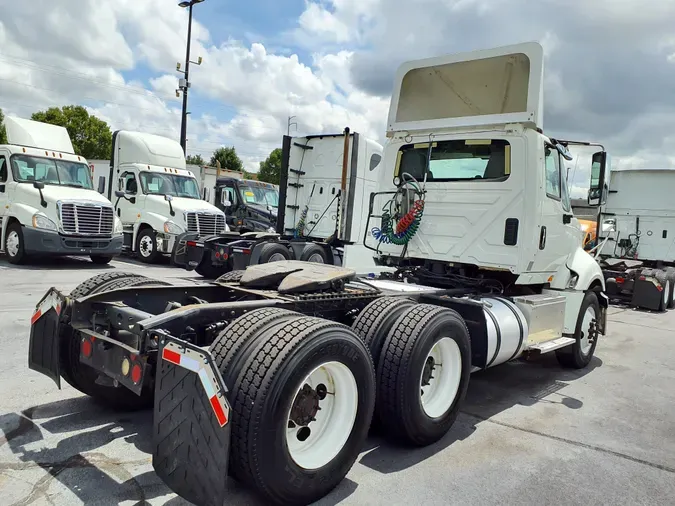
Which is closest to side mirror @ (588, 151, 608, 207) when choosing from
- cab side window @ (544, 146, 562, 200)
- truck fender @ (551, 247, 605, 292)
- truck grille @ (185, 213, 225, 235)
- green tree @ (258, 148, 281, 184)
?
cab side window @ (544, 146, 562, 200)

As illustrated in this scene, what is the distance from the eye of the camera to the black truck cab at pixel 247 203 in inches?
675

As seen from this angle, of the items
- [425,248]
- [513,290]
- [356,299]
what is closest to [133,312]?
[356,299]

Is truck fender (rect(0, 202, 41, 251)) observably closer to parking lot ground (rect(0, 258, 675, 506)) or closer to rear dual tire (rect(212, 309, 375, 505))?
parking lot ground (rect(0, 258, 675, 506))

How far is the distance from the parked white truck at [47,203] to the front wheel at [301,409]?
10.7m

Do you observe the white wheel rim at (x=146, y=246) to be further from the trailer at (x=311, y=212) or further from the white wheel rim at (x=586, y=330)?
the white wheel rim at (x=586, y=330)

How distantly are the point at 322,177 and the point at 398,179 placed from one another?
20.7 feet

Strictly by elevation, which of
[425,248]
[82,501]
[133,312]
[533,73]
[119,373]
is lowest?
[82,501]

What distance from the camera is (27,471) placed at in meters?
→ 3.17

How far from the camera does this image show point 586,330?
679 centimetres

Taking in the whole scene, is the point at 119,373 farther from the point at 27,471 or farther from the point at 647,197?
the point at 647,197

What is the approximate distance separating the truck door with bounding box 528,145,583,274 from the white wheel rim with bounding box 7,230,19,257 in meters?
11.4

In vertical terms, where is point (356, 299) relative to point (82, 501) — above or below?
above

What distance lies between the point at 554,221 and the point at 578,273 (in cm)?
107

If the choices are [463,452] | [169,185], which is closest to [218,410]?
[463,452]
